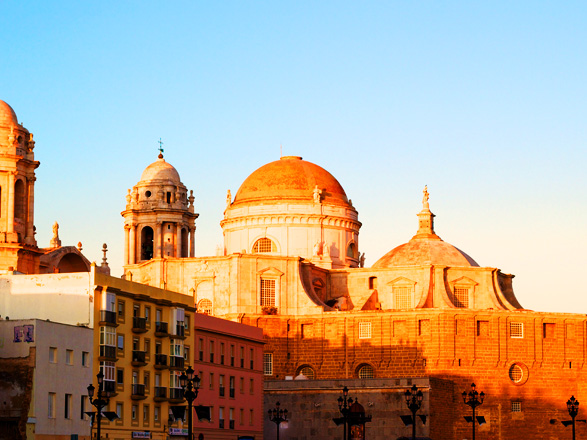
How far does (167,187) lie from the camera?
104 m

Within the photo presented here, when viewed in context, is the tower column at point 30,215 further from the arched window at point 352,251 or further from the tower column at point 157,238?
the arched window at point 352,251

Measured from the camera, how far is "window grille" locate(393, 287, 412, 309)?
9956 centimetres

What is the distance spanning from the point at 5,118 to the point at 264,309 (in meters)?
25.6

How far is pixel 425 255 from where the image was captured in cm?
10219

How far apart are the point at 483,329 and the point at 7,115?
35.5 meters

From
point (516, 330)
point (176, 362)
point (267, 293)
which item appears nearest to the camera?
point (176, 362)

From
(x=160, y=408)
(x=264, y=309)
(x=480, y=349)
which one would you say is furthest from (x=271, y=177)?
(x=160, y=408)

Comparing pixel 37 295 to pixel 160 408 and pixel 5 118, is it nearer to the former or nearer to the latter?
pixel 160 408

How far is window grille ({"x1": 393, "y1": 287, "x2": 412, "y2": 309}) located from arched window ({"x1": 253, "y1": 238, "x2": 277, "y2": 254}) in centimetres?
1002

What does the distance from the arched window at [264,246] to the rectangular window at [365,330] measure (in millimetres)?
11692

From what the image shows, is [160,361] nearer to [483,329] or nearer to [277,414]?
[277,414]

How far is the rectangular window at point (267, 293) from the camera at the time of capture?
96.2 m

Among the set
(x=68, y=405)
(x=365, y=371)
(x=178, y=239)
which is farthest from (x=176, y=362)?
(x=178, y=239)

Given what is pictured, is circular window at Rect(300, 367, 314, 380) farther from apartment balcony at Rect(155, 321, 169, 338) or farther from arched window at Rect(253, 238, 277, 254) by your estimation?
apartment balcony at Rect(155, 321, 169, 338)
